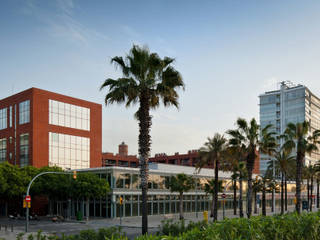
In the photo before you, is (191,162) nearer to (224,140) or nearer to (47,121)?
(47,121)

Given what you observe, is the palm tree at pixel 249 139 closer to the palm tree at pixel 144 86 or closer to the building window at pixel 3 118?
the palm tree at pixel 144 86

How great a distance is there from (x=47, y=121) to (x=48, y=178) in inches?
723

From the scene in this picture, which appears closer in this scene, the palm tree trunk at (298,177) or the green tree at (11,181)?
the palm tree trunk at (298,177)

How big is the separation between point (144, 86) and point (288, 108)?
134823 mm

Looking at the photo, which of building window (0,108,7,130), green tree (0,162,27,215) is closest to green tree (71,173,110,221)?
green tree (0,162,27,215)

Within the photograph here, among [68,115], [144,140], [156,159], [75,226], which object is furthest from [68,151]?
[156,159]

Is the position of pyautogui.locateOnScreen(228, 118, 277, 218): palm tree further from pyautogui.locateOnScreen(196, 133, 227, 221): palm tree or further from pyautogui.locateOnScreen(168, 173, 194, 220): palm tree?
pyautogui.locateOnScreen(168, 173, 194, 220): palm tree

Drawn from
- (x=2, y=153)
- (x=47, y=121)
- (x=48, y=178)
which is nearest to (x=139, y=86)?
(x=48, y=178)

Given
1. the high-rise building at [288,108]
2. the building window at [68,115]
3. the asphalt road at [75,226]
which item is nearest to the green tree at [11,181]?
the asphalt road at [75,226]

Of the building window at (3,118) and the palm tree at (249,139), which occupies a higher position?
the building window at (3,118)

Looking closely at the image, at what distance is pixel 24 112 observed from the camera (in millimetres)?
70500

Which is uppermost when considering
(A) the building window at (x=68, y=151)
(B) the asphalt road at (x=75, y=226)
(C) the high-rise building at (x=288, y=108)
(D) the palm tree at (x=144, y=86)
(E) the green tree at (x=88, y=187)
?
(C) the high-rise building at (x=288, y=108)

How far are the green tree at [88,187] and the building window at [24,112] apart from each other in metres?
23.8

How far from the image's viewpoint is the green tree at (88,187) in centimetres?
4950
